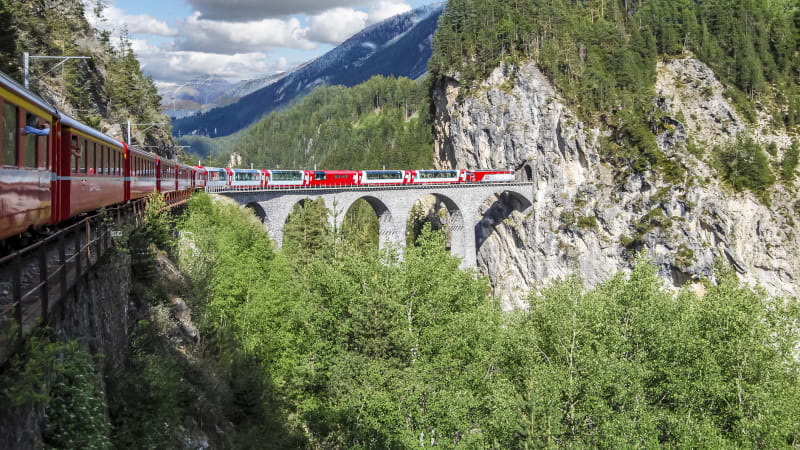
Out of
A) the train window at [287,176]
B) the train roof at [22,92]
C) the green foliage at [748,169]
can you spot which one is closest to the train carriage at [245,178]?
the train window at [287,176]

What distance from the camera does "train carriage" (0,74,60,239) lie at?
28.3ft

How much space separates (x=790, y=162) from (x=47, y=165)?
78.3 metres

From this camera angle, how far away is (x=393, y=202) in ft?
194

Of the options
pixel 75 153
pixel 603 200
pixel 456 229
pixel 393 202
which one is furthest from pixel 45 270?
pixel 603 200

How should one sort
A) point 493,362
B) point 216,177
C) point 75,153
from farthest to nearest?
point 216,177, point 493,362, point 75,153

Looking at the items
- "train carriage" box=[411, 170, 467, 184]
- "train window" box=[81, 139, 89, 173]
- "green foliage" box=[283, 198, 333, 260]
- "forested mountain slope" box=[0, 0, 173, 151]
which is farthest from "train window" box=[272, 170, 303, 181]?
"train window" box=[81, 139, 89, 173]

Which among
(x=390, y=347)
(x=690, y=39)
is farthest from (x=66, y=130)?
(x=690, y=39)

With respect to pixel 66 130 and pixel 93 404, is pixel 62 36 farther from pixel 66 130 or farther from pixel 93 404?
pixel 93 404

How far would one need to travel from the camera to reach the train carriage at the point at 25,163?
862 cm

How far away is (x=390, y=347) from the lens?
21.0 m

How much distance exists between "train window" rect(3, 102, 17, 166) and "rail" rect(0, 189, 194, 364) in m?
1.48

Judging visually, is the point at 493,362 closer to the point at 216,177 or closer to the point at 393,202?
the point at 216,177

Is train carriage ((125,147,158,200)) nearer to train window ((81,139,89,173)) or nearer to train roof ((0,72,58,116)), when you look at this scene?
train window ((81,139,89,173))

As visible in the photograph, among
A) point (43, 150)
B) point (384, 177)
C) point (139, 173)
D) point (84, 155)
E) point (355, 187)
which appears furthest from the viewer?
point (384, 177)
